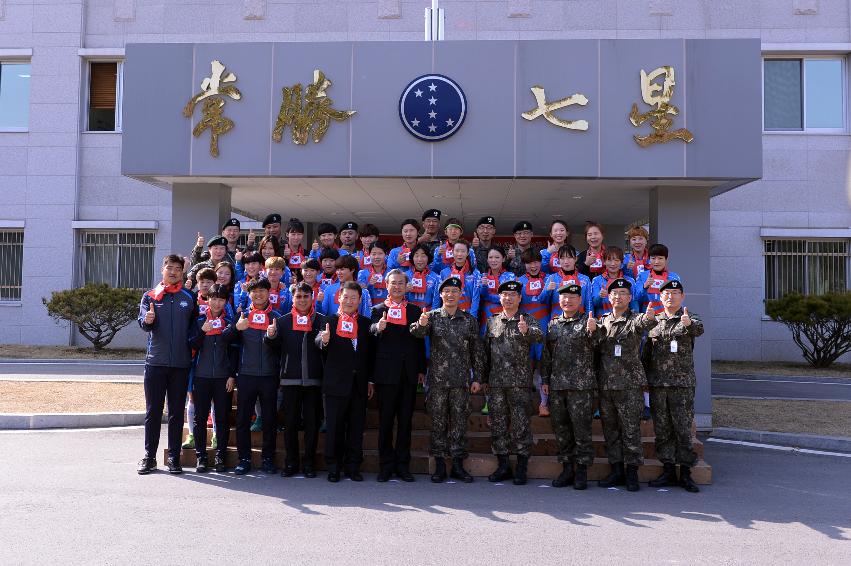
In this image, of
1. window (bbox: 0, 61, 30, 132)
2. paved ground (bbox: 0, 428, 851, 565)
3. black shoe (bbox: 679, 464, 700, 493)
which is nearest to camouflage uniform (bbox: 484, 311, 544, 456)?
paved ground (bbox: 0, 428, 851, 565)

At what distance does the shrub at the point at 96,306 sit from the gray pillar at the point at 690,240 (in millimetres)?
13191

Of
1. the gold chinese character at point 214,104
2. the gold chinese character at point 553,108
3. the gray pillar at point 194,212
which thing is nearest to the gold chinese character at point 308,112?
→ the gold chinese character at point 214,104

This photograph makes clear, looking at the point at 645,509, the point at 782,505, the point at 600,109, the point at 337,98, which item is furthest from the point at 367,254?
the point at 782,505

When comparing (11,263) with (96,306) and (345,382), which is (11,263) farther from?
(345,382)

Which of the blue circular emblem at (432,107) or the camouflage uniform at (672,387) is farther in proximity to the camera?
the blue circular emblem at (432,107)

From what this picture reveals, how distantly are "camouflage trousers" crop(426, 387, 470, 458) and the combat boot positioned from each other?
4.39ft

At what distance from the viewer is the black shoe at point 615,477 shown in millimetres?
6824

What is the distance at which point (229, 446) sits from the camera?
24.9ft

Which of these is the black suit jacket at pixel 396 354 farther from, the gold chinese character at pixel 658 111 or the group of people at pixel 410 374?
the gold chinese character at pixel 658 111

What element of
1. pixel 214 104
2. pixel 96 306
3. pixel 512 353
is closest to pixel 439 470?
pixel 512 353

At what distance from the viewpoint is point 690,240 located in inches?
393

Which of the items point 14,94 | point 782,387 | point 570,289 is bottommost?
point 782,387

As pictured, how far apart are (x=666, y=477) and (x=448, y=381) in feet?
7.41

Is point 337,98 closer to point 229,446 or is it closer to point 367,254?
point 367,254
